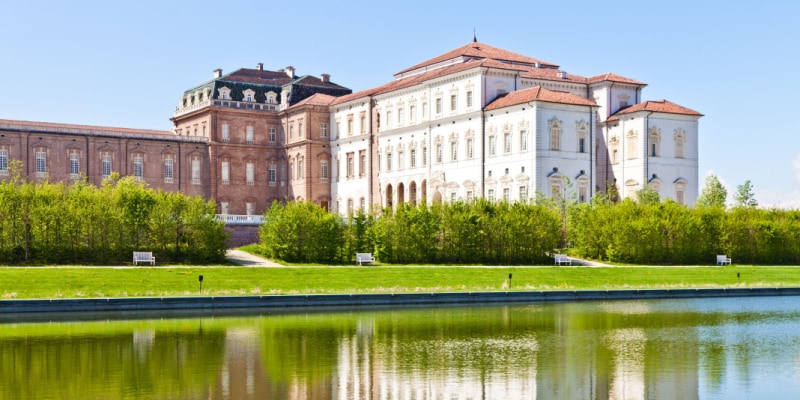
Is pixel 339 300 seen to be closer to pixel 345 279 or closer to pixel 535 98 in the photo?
pixel 345 279

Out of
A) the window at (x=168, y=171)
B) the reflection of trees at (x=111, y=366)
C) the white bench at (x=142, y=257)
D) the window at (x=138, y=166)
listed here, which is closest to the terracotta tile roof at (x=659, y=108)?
the window at (x=168, y=171)

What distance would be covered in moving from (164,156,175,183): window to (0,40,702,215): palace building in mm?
107

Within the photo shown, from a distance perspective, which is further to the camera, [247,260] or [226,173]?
[226,173]

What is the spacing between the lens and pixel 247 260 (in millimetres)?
56375

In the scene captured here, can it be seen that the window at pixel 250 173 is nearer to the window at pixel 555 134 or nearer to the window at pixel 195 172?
the window at pixel 195 172

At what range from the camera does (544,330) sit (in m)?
31.0

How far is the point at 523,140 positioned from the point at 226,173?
33032 mm

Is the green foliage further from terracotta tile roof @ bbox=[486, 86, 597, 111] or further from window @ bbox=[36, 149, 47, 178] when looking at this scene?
window @ bbox=[36, 149, 47, 178]

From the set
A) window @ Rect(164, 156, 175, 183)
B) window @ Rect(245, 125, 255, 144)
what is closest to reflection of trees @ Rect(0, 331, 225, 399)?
window @ Rect(164, 156, 175, 183)

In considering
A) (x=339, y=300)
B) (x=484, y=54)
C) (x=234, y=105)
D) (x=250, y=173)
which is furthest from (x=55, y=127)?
(x=339, y=300)

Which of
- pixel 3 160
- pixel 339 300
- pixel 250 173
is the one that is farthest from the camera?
pixel 250 173

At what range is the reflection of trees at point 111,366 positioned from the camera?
20.3 m

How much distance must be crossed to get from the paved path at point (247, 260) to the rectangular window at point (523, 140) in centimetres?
2309

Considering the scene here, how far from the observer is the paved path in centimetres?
5481
